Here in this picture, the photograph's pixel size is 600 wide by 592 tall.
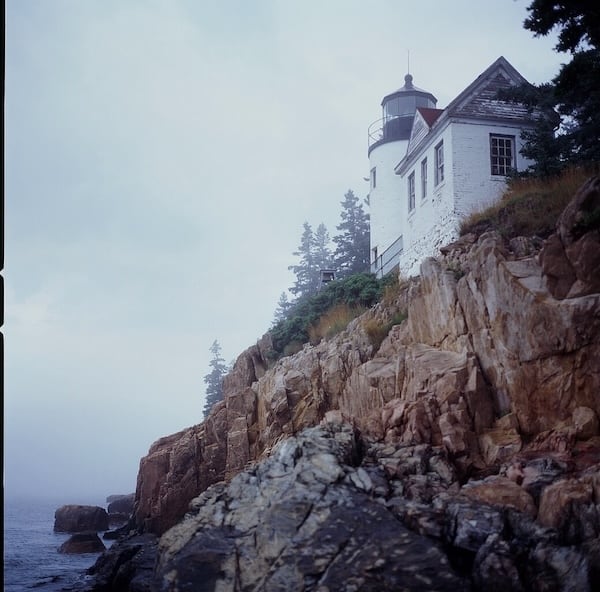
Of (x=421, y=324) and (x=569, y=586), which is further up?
(x=421, y=324)

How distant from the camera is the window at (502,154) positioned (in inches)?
824

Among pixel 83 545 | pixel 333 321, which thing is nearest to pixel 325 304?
pixel 333 321

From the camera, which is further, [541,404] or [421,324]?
[421,324]

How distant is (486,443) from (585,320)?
306cm

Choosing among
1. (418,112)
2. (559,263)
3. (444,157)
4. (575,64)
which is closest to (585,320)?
(559,263)

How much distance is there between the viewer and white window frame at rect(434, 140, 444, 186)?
21578mm

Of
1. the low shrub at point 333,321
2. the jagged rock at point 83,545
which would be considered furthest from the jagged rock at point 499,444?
the jagged rock at point 83,545

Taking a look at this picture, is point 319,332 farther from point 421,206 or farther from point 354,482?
point 354,482

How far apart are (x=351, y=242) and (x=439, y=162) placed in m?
22.8

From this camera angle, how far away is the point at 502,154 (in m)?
21.2

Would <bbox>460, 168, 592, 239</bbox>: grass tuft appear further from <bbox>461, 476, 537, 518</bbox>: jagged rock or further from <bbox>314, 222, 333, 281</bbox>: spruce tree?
<bbox>314, 222, 333, 281</bbox>: spruce tree

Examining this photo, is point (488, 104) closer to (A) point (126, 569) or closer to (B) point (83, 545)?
(A) point (126, 569)

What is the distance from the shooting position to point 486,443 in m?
12.5

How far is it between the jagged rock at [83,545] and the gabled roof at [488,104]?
20.7 m
